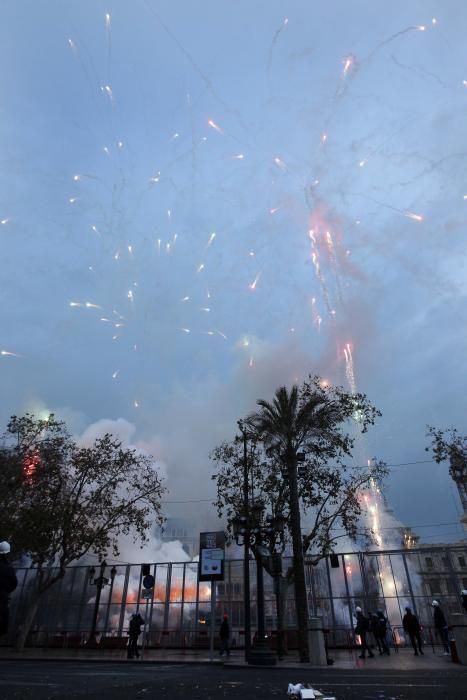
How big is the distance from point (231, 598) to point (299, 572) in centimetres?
1717

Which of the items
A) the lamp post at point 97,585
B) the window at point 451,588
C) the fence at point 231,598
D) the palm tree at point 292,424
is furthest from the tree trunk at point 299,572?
the lamp post at point 97,585

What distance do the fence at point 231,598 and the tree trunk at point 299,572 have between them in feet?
36.1

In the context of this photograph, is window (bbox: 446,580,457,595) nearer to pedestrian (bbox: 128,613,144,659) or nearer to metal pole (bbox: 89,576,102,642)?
pedestrian (bbox: 128,613,144,659)

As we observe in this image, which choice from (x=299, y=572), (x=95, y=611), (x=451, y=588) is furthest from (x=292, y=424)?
(x=95, y=611)

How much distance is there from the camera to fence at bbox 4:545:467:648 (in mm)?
29500

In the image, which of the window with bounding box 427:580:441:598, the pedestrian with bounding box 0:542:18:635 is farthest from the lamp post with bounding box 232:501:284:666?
the window with bounding box 427:580:441:598

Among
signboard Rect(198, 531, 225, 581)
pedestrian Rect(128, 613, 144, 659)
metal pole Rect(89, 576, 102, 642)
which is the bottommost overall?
pedestrian Rect(128, 613, 144, 659)

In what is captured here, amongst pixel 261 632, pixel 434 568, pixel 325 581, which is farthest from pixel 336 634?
pixel 261 632

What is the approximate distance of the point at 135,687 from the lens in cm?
932

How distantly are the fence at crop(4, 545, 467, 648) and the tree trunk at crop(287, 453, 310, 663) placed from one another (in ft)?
36.1

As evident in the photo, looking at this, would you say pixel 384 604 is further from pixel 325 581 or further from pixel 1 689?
pixel 1 689

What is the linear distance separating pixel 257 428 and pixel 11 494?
2000 centimetres

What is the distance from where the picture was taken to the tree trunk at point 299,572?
18.8m

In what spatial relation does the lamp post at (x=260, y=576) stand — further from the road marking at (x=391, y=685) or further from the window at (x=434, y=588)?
the window at (x=434, y=588)
